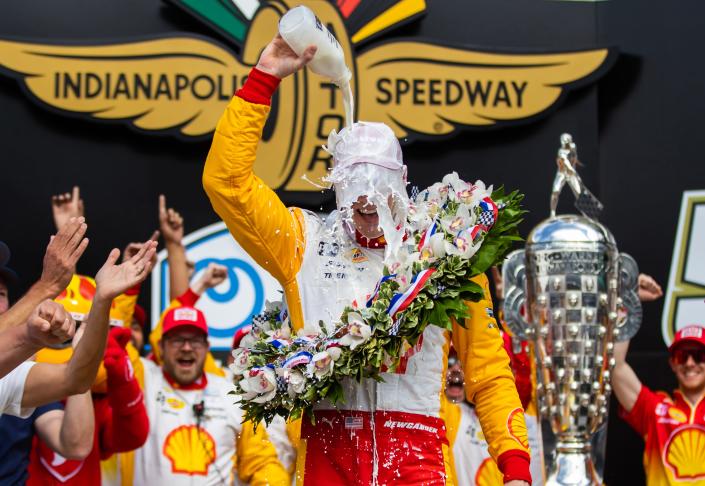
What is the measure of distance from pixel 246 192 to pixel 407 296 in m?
0.55

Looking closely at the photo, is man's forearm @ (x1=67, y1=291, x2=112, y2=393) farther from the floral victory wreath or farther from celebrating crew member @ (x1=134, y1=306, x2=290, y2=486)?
celebrating crew member @ (x1=134, y1=306, x2=290, y2=486)

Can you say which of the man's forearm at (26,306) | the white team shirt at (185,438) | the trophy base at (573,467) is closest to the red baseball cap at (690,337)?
the trophy base at (573,467)

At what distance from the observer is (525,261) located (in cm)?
466

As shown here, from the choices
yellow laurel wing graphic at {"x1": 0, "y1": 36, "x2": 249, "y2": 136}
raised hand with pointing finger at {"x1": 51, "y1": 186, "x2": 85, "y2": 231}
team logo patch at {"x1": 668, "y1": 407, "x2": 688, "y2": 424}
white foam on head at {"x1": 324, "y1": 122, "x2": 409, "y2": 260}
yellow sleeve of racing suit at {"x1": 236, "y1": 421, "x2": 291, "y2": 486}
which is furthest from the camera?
yellow laurel wing graphic at {"x1": 0, "y1": 36, "x2": 249, "y2": 136}

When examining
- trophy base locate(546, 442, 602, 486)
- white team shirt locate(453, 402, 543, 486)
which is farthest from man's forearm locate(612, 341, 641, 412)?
trophy base locate(546, 442, 602, 486)

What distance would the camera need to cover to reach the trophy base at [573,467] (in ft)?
14.2

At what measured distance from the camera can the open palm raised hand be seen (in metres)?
3.29

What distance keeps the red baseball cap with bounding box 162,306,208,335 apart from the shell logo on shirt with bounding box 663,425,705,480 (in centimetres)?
244

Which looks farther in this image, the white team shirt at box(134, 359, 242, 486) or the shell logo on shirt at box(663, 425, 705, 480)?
the shell logo on shirt at box(663, 425, 705, 480)

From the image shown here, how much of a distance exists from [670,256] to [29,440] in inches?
168

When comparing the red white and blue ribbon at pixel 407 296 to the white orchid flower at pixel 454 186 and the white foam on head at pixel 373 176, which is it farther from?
the white orchid flower at pixel 454 186

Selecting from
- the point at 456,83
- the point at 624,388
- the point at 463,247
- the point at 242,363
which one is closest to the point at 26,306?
the point at 242,363

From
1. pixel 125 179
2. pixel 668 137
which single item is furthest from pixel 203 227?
pixel 668 137

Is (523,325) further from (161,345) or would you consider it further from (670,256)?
(670,256)
